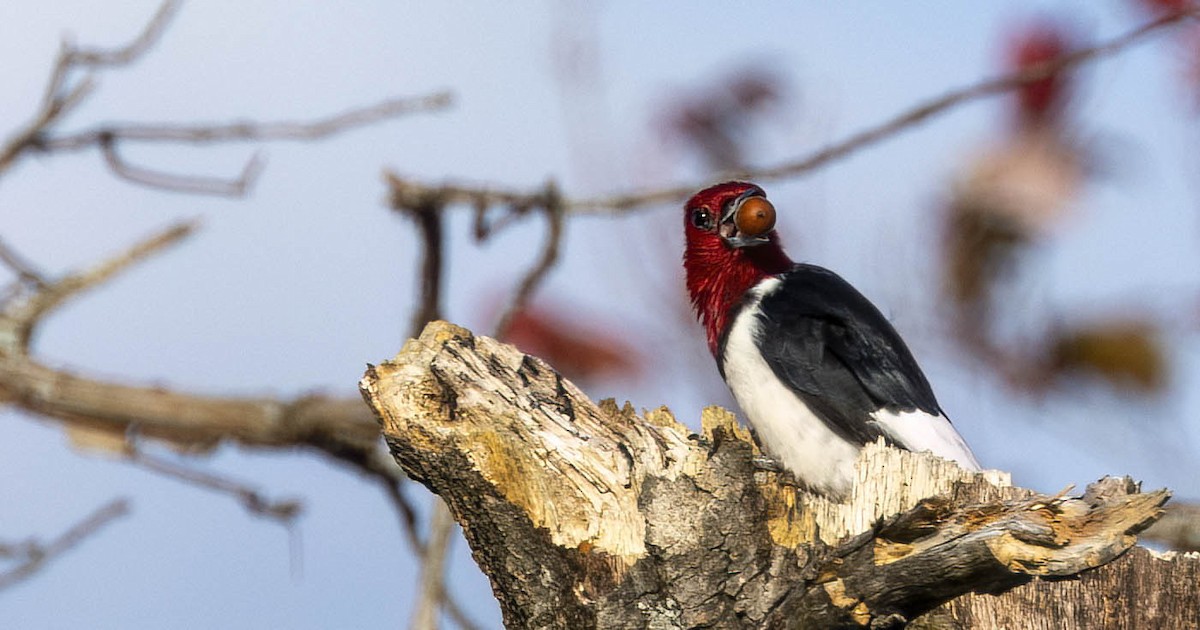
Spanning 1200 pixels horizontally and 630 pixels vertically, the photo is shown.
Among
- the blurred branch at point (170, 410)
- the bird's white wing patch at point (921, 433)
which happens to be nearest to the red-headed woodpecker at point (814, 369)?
the bird's white wing patch at point (921, 433)

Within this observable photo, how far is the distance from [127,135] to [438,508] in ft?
5.98

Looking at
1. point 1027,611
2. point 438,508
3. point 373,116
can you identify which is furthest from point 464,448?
point 373,116

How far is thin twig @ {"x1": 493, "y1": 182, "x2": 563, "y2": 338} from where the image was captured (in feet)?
14.3

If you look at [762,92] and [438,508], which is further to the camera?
[762,92]

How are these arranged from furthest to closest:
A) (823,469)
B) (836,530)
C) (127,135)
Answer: (127,135)
(823,469)
(836,530)

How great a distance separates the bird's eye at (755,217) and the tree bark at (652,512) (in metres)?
1.04

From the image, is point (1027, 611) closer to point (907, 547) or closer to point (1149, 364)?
point (907, 547)

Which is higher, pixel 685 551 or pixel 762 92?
pixel 762 92

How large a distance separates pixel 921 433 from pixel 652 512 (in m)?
0.95

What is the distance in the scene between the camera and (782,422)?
314 centimetres

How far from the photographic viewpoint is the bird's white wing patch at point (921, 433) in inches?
120

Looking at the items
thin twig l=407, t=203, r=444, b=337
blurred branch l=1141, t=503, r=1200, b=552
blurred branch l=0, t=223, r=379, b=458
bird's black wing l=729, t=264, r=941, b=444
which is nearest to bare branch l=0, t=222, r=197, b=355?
blurred branch l=0, t=223, r=379, b=458

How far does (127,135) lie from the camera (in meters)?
4.65

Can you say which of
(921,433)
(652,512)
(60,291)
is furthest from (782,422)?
(60,291)
